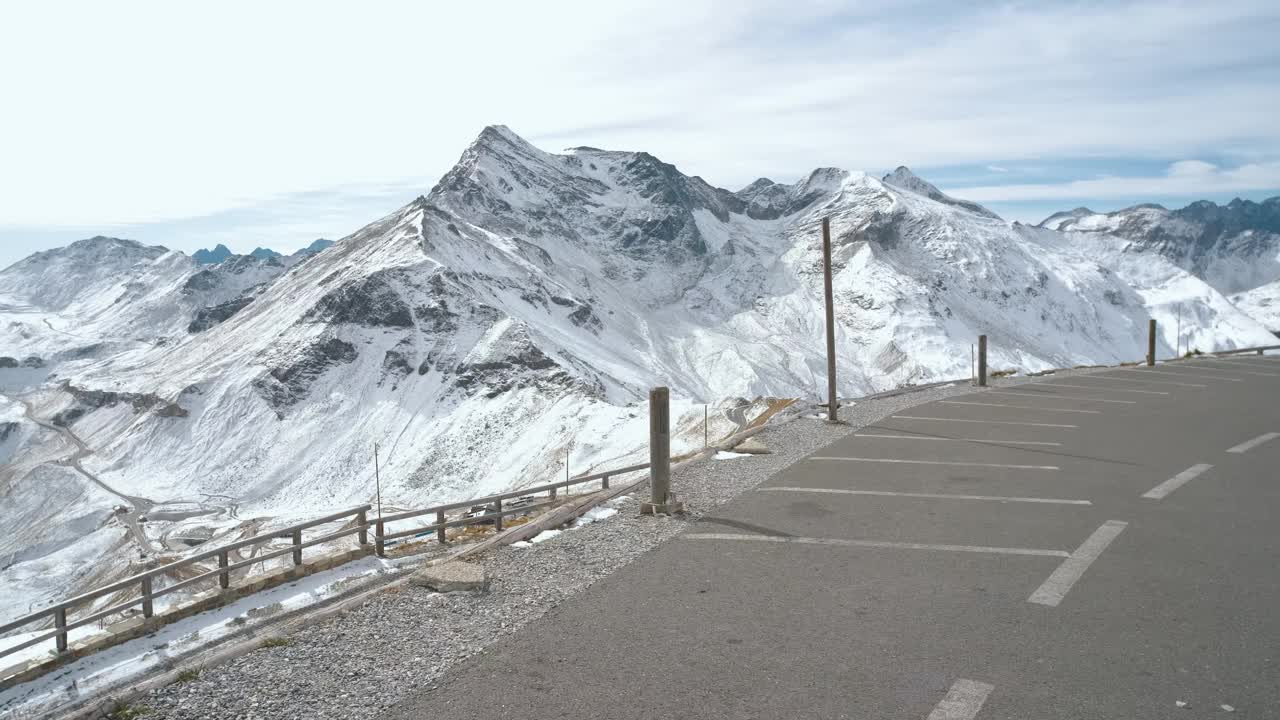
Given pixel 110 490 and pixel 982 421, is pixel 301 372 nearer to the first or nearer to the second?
pixel 110 490

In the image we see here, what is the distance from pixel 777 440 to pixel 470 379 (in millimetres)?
123225

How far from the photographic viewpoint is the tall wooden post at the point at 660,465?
15070 millimetres

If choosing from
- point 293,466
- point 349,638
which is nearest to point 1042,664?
point 349,638

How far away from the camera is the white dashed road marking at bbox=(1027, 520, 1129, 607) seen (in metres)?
10.3

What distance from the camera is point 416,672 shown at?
8859 millimetres

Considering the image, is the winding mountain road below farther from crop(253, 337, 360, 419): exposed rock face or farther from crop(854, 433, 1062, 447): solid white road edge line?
crop(854, 433, 1062, 447): solid white road edge line

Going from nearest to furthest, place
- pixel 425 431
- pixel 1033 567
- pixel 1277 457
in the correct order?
pixel 1033 567 → pixel 1277 457 → pixel 425 431

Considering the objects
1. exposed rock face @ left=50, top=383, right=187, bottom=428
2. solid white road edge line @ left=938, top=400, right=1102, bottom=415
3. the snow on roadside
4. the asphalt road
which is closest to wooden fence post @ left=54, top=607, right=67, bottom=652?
the snow on roadside

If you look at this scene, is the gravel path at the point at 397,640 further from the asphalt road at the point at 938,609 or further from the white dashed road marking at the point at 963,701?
the white dashed road marking at the point at 963,701

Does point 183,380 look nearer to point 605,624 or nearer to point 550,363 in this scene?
point 550,363

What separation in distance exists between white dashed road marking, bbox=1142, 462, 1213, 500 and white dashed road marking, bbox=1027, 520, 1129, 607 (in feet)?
7.81

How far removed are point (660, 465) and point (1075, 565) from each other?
22.9 feet

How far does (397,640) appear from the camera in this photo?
9.73 m

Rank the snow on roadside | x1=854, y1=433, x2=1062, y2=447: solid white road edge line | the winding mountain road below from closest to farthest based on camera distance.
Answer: the snow on roadside
x1=854, y1=433, x2=1062, y2=447: solid white road edge line
the winding mountain road below
